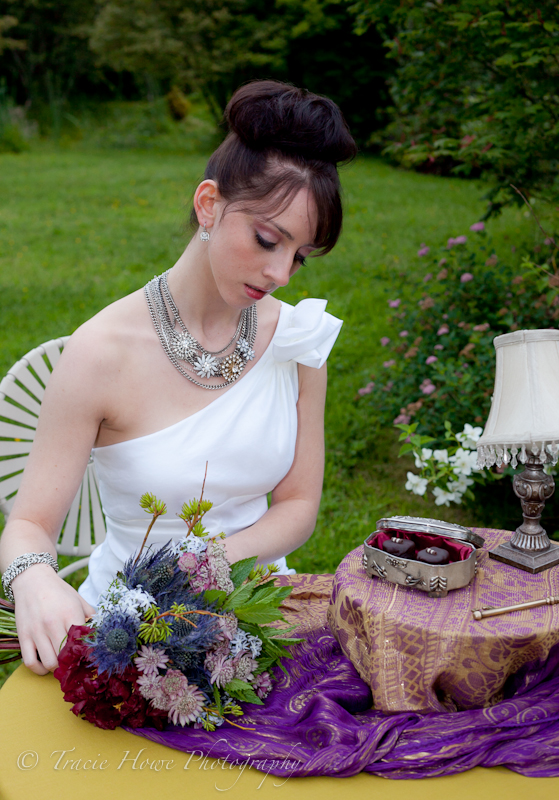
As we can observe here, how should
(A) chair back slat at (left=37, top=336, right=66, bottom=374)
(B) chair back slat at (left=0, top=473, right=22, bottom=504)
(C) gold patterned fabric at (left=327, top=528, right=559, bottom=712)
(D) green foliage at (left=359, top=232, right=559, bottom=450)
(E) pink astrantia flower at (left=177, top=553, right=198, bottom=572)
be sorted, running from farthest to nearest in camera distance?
1. (D) green foliage at (left=359, top=232, right=559, bottom=450)
2. (A) chair back slat at (left=37, top=336, right=66, bottom=374)
3. (B) chair back slat at (left=0, top=473, right=22, bottom=504)
4. (C) gold patterned fabric at (left=327, top=528, right=559, bottom=712)
5. (E) pink astrantia flower at (left=177, top=553, right=198, bottom=572)

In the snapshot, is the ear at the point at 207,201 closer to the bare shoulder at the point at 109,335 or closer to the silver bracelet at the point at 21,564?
the bare shoulder at the point at 109,335

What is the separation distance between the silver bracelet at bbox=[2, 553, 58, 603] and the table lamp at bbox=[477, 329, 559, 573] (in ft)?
3.62

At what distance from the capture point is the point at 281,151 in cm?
172

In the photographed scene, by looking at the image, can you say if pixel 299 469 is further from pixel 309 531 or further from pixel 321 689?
pixel 321 689

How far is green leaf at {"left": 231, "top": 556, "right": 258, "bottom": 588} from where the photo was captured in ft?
4.83

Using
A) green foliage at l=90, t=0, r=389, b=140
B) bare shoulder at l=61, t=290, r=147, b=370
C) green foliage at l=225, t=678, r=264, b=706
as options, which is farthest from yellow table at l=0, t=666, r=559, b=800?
green foliage at l=90, t=0, r=389, b=140

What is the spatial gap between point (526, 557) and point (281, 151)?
118 cm

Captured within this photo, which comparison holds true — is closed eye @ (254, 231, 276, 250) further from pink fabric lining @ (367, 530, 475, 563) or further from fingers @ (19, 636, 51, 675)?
fingers @ (19, 636, 51, 675)

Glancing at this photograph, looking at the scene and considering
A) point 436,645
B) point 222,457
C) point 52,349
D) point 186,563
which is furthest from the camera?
point 52,349

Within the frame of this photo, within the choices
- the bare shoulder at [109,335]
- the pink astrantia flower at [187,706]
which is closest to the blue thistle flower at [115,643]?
the pink astrantia flower at [187,706]

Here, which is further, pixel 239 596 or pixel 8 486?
pixel 8 486

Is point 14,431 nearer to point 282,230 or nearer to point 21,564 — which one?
point 21,564

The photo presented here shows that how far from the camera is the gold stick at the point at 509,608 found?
1479 mm

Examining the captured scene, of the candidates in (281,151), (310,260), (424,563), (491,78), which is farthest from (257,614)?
(310,260)
